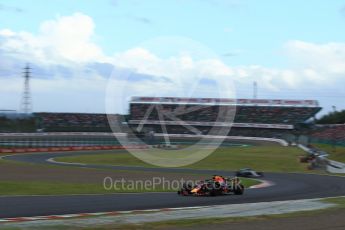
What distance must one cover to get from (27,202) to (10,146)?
171 ft

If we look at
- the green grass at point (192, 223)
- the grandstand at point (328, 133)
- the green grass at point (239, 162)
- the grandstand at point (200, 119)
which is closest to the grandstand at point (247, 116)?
the grandstand at point (200, 119)

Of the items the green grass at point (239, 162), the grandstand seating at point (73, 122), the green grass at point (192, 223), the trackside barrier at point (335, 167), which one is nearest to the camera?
the green grass at point (192, 223)

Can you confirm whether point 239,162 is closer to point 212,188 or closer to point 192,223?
point 212,188

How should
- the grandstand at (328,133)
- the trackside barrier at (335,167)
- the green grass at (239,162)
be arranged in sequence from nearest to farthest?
the trackside barrier at (335,167), the green grass at (239,162), the grandstand at (328,133)

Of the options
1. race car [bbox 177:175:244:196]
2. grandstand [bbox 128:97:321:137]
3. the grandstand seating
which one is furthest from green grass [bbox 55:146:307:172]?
the grandstand seating

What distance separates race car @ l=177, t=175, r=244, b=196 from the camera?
74.9 feet

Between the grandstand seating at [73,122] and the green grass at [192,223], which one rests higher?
the grandstand seating at [73,122]

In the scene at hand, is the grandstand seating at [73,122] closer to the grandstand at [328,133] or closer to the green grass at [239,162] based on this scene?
the grandstand at [328,133]

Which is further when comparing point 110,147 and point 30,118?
point 30,118

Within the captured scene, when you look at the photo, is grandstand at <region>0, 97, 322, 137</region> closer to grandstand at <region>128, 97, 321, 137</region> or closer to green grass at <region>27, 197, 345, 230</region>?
grandstand at <region>128, 97, 321, 137</region>

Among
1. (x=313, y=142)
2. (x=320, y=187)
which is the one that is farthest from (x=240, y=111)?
(x=320, y=187)

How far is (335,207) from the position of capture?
1711cm

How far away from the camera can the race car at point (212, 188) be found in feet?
74.9

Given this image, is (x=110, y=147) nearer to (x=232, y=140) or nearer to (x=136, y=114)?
(x=232, y=140)
